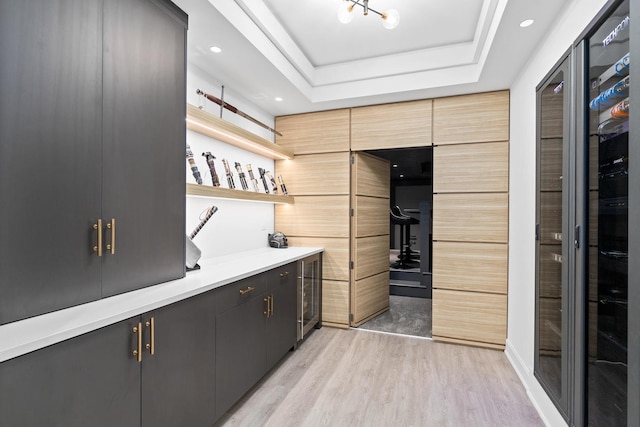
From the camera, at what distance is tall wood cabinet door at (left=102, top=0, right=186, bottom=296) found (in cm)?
149

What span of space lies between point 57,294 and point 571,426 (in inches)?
102

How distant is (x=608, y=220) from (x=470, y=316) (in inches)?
78.5

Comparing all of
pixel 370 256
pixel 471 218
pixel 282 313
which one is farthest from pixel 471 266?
pixel 282 313

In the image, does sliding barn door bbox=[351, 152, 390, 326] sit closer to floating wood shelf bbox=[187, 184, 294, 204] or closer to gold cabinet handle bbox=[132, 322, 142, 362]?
floating wood shelf bbox=[187, 184, 294, 204]

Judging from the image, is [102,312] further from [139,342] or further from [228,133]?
[228,133]

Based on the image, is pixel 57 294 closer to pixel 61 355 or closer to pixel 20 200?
pixel 61 355

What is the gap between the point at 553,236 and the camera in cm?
201

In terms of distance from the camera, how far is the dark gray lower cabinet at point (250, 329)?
75.3 inches

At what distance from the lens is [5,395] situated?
3.08ft

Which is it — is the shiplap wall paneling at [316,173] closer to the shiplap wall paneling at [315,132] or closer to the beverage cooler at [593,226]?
the shiplap wall paneling at [315,132]

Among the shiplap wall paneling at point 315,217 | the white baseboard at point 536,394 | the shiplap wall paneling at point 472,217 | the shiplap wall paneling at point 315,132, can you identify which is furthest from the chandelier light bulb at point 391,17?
the white baseboard at point 536,394

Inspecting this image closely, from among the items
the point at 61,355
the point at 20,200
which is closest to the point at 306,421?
the point at 61,355

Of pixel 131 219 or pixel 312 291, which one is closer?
pixel 131 219

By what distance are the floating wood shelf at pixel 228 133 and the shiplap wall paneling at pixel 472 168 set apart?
171 centimetres
